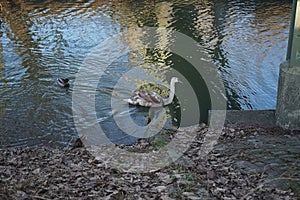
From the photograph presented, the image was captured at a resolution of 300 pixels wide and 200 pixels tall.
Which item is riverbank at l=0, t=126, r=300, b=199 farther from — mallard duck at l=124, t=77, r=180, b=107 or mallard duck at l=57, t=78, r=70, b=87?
mallard duck at l=57, t=78, r=70, b=87

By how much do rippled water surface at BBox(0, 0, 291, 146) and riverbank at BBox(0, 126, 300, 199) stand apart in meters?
Result: 1.96

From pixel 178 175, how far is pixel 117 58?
732 cm

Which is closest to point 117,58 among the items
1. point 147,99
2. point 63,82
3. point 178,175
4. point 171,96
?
point 63,82

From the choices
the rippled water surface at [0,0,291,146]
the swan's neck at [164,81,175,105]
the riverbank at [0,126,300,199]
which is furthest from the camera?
the swan's neck at [164,81,175,105]

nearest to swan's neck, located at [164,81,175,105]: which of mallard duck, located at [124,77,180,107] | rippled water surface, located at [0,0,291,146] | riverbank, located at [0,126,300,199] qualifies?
mallard duck, located at [124,77,180,107]

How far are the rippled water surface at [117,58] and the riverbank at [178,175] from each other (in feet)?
6.44

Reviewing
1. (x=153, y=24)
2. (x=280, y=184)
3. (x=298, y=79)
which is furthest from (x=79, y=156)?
(x=153, y=24)

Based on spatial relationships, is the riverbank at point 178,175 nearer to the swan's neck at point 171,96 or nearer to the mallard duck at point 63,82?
the swan's neck at point 171,96

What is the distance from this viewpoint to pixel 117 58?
12031mm

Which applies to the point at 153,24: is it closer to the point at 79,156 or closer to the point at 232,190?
the point at 79,156

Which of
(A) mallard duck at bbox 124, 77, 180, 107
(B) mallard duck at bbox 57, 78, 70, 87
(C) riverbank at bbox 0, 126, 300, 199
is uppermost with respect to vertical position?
(B) mallard duck at bbox 57, 78, 70, 87

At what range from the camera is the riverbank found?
4.62m

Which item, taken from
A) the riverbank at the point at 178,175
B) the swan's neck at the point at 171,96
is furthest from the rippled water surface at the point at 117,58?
the riverbank at the point at 178,175

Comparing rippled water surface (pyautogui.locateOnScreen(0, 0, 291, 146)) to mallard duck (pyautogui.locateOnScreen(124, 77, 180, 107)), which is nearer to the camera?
rippled water surface (pyautogui.locateOnScreen(0, 0, 291, 146))
